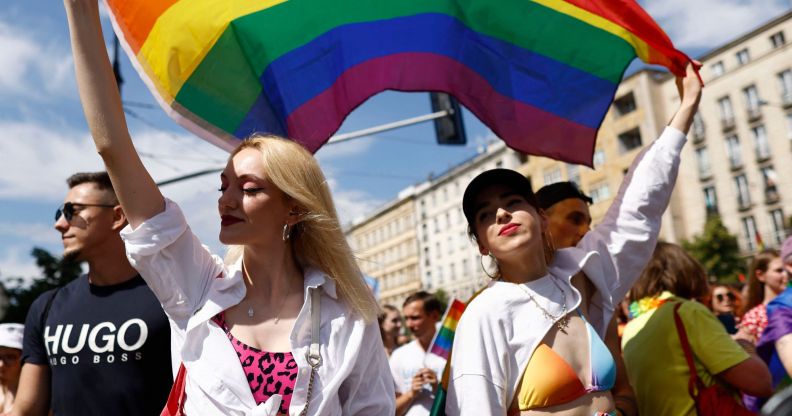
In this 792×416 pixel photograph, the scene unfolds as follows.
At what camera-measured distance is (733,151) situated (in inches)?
1571

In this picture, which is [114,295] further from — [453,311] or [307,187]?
[453,311]

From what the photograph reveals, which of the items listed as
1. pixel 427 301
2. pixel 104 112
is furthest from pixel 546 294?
pixel 427 301

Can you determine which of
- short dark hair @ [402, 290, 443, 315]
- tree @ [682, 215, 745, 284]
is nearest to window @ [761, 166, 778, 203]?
tree @ [682, 215, 745, 284]

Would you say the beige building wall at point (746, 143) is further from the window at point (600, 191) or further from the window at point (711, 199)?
the window at point (600, 191)

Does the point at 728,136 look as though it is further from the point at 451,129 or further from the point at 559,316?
the point at 559,316

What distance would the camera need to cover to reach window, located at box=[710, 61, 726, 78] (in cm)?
4100

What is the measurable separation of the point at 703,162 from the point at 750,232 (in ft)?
16.8

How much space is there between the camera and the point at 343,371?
213 centimetres

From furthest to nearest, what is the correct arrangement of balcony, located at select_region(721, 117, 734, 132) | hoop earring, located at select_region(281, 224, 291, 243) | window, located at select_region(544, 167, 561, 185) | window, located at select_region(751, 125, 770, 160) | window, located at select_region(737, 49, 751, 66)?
window, located at select_region(544, 167, 561, 185) → balcony, located at select_region(721, 117, 734, 132) → window, located at select_region(737, 49, 751, 66) → window, located at select_region(751, 125, 770, 160) → hoop earring, located at select_region(281, 224, 291, 243)

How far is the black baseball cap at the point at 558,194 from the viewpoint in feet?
11.6

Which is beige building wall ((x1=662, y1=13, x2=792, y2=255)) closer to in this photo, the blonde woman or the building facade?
the building facade

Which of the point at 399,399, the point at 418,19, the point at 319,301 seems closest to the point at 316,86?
the point at 418,19

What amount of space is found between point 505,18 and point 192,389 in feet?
7.04

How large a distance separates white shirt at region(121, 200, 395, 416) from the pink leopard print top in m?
0.03
